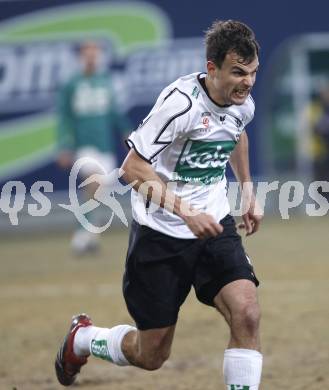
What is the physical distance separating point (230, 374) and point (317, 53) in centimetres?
1455

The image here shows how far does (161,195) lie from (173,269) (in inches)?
20.7

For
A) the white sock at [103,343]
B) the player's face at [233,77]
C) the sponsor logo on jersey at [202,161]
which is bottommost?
the white sock at [103,343]

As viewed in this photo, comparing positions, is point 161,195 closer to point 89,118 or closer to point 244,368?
point 244,368

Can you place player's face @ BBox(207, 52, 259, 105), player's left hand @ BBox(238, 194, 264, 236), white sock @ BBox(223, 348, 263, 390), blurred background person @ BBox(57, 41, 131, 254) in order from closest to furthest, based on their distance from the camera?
1. white sock @ BBox(223, 348, 263, 390)
2. player's face @ BBox(207, 52, 259, 105)
3. player's left hand @ BBox(238, 194, 264, 236)
4. blurred background person @ BBox(57, 41, 131, 254)

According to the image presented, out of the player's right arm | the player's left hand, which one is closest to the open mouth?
the player's right arm

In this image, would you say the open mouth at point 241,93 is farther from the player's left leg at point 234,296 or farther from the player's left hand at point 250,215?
the player's left hand at point 250,215

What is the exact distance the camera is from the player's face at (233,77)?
5344 millimetres

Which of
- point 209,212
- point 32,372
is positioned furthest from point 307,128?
point 209,212

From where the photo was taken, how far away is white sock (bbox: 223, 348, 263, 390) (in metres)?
5.20

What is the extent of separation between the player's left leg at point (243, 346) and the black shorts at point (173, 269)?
0.77 ft

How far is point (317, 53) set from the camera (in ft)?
63.0

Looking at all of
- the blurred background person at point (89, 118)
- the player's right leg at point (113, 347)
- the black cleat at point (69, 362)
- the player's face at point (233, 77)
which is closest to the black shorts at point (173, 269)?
the player's right leg at point (113, 347)

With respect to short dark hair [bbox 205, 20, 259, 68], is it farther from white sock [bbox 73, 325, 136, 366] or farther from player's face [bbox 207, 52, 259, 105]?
white sock [bbox 73, 325, 136, 366]

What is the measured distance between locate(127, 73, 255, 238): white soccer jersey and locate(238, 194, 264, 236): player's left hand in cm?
22
